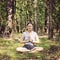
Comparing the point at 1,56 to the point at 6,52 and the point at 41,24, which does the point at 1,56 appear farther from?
the point at 41,24

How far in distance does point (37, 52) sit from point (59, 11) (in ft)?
22.0

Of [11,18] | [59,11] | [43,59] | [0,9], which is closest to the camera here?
[43,59]

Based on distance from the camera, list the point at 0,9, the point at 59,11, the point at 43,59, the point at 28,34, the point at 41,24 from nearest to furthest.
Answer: the point at 43,59 < the point at 28,34 < the point at 59,11 < the point at 0,9 < the point at 41,24

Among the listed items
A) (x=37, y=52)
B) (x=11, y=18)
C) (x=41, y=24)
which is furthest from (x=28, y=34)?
(x=41, y=24)

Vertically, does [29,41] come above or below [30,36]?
below

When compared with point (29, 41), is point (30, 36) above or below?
above

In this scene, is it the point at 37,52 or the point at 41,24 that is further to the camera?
the point at 41,24

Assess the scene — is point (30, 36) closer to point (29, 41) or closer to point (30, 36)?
point (30, 36)

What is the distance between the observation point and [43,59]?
348 inches

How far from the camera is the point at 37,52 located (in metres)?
9.66

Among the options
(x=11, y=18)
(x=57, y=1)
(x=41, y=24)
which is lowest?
(x=41, y=24)

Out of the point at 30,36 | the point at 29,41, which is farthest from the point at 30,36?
the point at 29,41

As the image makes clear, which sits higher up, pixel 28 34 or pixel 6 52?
pixel 28 34

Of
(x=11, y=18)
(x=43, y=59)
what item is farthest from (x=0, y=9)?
(x=43, y=59)
